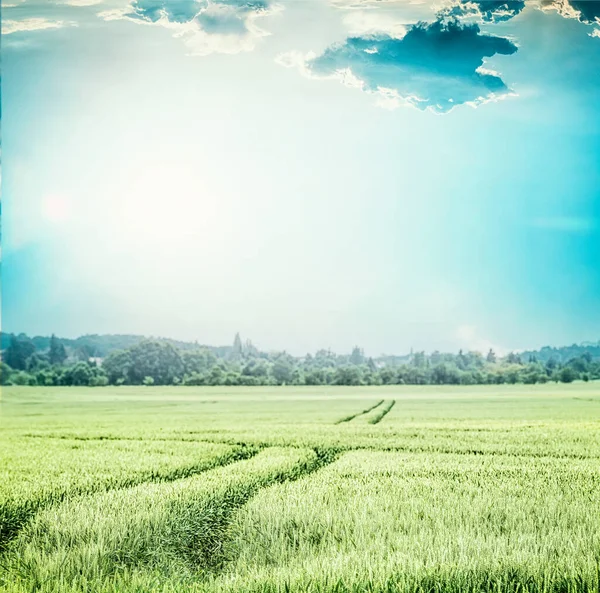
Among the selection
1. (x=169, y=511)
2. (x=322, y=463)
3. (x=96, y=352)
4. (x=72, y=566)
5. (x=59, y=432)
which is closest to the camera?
(x=72, y=566)

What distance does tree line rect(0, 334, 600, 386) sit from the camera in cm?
5325

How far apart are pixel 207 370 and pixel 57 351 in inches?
792

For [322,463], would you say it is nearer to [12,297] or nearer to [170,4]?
[170,4]

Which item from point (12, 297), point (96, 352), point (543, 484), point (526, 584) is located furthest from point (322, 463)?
point (96, 352)

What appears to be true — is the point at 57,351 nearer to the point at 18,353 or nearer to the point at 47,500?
the point at 18,353

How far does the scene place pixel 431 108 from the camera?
13.9 m

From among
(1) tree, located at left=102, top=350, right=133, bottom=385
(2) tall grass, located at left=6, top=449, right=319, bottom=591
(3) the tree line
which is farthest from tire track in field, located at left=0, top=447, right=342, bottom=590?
(1) tree, located at left=102, top=350, right=133, bottom=385

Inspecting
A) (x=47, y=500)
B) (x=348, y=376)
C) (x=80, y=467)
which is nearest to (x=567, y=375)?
(x=348, y=376)

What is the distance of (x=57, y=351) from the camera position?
6788 centimetres

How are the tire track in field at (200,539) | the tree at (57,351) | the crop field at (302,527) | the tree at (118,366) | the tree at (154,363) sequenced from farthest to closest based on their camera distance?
the tree at (57,351), the tree at (154,363), the tree at (118,366), the tire track in field at (200,539), the crop field at (302,527)

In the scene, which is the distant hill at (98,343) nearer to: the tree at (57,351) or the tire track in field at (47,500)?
the tree at (57,351)

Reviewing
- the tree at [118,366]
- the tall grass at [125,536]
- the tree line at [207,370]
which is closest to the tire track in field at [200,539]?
the tall grass at [125,536]

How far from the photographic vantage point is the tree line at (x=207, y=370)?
5325 centimetres

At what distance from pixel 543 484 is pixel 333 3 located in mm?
9634
